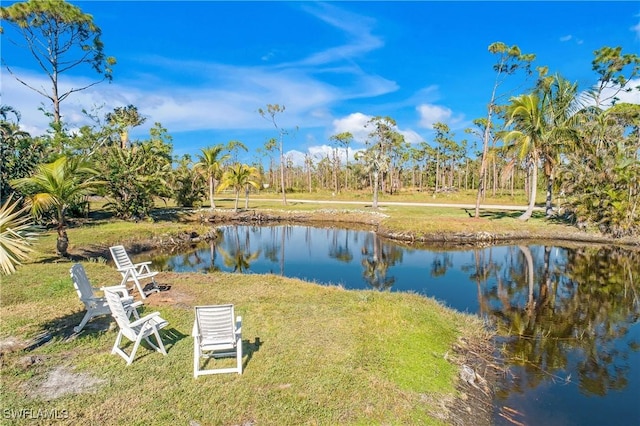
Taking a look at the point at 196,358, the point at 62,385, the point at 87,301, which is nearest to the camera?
the point at 62,385

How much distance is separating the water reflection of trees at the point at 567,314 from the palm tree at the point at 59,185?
15387mm

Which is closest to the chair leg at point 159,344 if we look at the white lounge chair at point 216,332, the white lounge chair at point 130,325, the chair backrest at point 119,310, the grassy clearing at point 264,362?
the white lounge chair at point 130,325

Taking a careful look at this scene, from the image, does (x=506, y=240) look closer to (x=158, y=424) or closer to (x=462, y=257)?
(x=462, y=257)

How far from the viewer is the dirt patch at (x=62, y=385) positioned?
5.28 metres

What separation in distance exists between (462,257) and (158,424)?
17251mm

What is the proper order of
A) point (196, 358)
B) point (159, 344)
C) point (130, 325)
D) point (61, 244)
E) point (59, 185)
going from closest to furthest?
1. point (196, 358)
2. point (130, 325)
3. point (159, 344)
4. point (59, 185)
5. point (61, 244)

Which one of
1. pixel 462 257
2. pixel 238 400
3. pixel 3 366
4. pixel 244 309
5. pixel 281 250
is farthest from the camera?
pixel 281 250

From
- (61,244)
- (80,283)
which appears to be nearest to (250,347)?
(80,283)

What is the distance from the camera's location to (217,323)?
19.6ft

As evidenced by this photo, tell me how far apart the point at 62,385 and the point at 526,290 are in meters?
13.9

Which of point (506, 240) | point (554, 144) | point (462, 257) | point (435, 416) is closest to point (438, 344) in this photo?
point (435, 416)

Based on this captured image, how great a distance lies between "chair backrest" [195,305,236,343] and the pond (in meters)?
4.54

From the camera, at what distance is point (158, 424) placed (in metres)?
4.64

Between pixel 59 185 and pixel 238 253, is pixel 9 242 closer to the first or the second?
pixel 59 185
